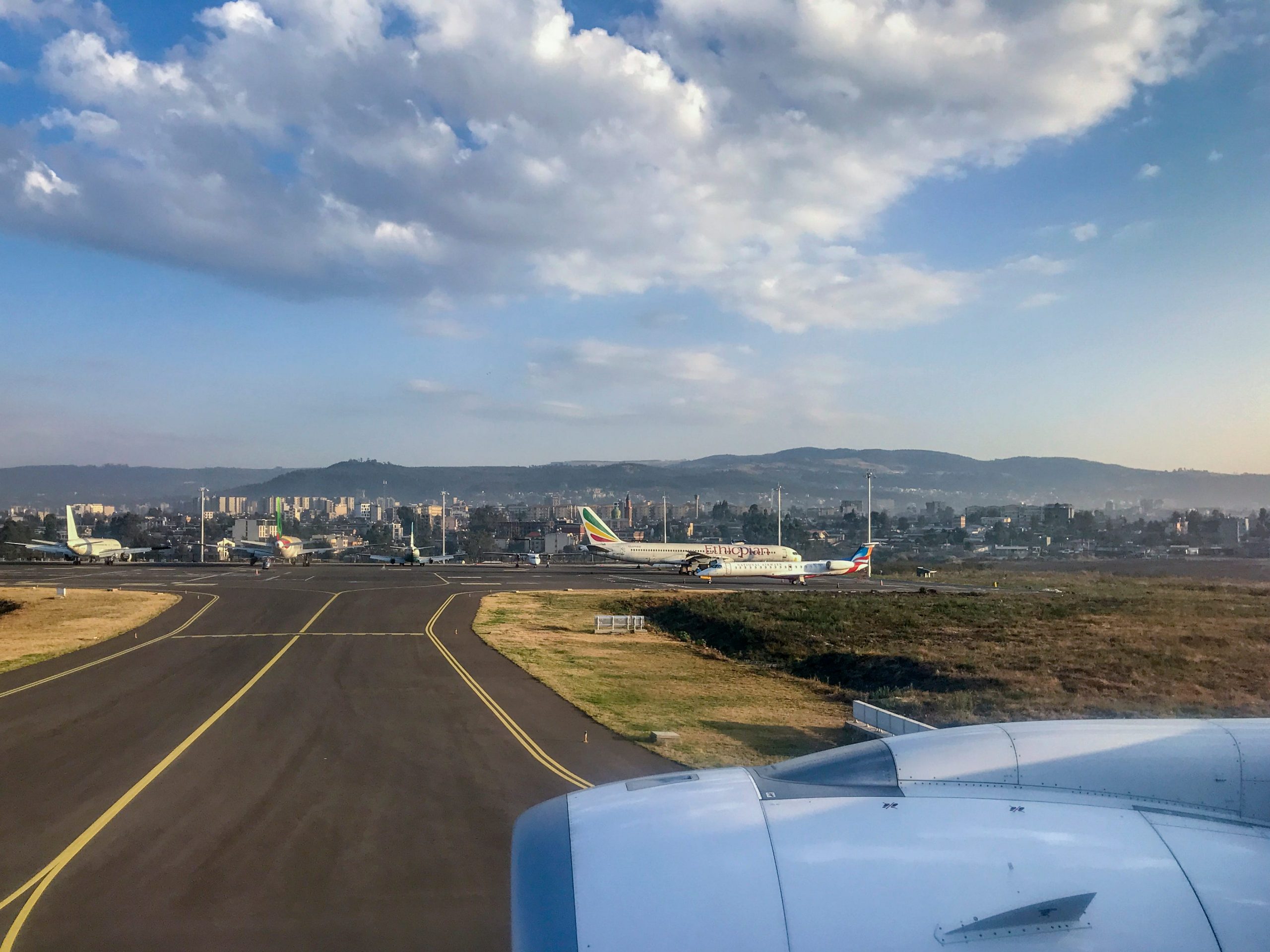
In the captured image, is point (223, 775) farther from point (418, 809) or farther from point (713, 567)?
point (713, 567)

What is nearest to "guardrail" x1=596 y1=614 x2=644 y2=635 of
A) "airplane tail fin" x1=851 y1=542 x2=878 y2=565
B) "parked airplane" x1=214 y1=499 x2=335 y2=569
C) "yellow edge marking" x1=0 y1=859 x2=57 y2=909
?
"yellow edge marking" x1=0 y1=859 x2=57 y2=909

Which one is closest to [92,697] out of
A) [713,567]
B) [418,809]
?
[418,809]

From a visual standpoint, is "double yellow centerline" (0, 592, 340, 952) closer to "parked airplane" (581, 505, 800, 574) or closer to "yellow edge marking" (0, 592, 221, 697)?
"yellow edge marking" (0, 592, 221, 697)

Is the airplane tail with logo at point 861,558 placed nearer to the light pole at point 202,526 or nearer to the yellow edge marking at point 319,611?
the yellow edge marking at point 319,611

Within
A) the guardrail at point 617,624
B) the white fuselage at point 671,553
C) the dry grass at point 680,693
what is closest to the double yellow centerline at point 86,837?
the dry grass at point 680,693

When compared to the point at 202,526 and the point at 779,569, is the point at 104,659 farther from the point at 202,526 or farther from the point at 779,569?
the point at 202,526

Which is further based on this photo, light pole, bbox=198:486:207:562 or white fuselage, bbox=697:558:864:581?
light pole, bbox=198:486:207:562

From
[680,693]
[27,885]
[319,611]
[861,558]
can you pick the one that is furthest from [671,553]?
[27,885]

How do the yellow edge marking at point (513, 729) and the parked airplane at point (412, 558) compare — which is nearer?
the yellow edge marking at point (513, 729)
